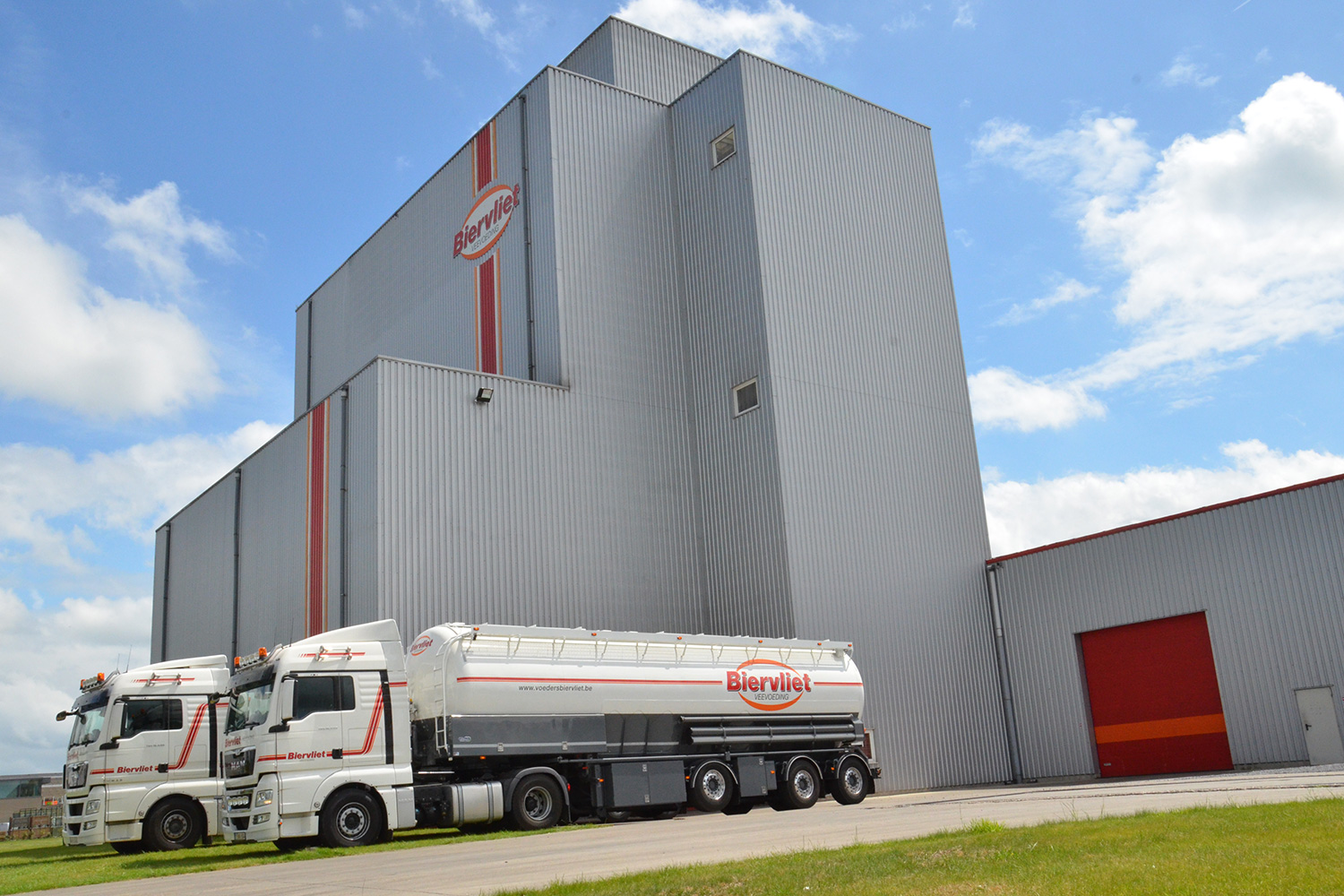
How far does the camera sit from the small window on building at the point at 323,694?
1989 cm

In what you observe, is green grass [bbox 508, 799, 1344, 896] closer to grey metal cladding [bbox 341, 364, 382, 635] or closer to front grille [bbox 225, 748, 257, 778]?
front grille [bbox 225, 748, 257, 778]

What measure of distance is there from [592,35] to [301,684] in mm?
27332

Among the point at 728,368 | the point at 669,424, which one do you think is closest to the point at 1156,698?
the point at 728,368

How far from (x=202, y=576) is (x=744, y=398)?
19527mm

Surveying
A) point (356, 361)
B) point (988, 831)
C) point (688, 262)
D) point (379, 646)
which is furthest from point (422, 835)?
point (356, 361)

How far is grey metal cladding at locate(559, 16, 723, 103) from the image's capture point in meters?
38.9

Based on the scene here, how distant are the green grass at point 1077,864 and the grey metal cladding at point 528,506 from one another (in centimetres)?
1763

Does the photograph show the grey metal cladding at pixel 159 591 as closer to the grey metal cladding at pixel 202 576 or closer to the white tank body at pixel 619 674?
the grey metal cladding at pixel 202 576

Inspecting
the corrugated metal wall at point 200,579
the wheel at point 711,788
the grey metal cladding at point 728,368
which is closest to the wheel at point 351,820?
the wheel at point 711,788

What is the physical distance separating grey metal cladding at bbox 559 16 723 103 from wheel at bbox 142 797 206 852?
A: 25089mm

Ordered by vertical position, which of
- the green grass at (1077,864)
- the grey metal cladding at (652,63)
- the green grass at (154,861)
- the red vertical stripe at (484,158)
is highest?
the grey metal cladding at (652,63)

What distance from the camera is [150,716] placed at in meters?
23.5

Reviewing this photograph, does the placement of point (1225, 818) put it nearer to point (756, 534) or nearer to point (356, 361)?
point (756, 534)

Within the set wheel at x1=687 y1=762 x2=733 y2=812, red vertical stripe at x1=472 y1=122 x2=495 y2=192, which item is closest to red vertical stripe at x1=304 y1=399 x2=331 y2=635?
red vertical stripe at x1=472 y1=122 x2=495 y2=192
